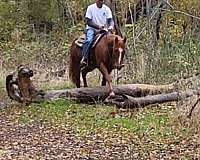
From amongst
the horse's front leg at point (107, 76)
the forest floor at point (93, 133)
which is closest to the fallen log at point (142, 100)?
the forest floor at point (93, 133)

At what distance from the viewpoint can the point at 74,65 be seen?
46.8 feet

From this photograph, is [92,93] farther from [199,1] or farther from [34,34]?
[34,34]

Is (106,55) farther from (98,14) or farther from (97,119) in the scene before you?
(97,119)

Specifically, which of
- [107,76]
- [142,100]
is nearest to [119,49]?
[107,76]

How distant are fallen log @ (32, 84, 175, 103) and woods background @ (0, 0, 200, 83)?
3.49 ft

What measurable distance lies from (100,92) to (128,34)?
5.01 meters

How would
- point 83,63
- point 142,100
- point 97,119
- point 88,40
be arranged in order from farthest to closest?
point 83,63 < point 88,40 < point 142,100 < point 97,119

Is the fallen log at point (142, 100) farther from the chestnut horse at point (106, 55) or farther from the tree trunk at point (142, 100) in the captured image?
the chestnut horse at point (106, 55)

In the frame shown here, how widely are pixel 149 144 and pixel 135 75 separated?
5.95m

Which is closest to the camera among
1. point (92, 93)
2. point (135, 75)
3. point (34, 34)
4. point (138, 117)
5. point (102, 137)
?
point (102, 137)

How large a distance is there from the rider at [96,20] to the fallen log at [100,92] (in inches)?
40.2

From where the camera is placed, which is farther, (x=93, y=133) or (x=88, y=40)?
(x=88, y=40)

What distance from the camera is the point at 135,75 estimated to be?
47.6 ft

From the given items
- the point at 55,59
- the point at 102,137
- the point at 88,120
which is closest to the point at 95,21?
the point at 88,120
